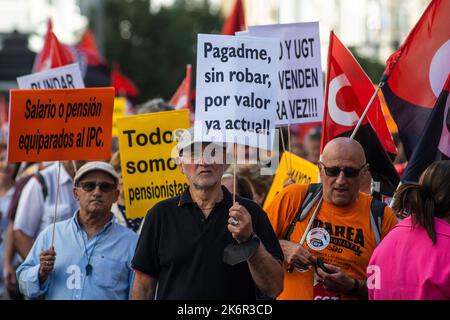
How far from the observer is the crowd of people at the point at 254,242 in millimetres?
5141

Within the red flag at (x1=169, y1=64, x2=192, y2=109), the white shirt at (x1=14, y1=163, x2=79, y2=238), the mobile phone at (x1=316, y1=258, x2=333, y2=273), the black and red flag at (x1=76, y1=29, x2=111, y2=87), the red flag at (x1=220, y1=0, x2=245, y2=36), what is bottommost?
the mobile phone at (x1=316, y1=258, x2=333, y2=273)

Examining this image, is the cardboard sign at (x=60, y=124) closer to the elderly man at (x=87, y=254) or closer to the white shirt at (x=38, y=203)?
the elderly man at (x=87, y=254)

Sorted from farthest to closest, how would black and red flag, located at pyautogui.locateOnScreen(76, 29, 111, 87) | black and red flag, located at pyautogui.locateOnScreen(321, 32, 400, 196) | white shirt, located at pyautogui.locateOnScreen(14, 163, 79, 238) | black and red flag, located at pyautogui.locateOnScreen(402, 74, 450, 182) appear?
black and red flag, located at pyautogui.locateOnScreen(76, 29, 111, 87), white shirt, located at pyautogui.locateOnScreen(14, 163, 79, 238), black and red flag, located at pyautogui.locateOnScreen(321, 32, 400, 196), black and red flag, located at pyautogui.locateOnScreen(402, 74, 450, 182)

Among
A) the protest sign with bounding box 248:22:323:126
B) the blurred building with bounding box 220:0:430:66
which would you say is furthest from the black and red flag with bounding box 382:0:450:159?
the blurred building with bounding box 220:0:430:66

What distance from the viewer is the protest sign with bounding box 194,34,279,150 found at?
5.84 meters

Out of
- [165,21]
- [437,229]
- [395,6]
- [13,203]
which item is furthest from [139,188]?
[395,6]

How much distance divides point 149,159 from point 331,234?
85.6 inches

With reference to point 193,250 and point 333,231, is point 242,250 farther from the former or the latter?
point 333,231

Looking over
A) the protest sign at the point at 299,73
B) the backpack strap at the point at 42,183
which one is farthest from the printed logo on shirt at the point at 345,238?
the backpack strap at the point at 42,183

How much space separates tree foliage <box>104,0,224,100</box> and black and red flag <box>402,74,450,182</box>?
34.3 m

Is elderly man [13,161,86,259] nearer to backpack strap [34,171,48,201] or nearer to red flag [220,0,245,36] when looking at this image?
backpack strap [34,171,48,201]

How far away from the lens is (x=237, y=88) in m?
5.86

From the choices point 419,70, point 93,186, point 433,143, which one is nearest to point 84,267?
point 93,186
